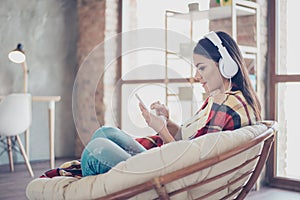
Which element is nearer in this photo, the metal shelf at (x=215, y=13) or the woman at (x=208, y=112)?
the woman at (x=208, y=112)

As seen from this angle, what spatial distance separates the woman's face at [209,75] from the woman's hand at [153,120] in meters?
0.23

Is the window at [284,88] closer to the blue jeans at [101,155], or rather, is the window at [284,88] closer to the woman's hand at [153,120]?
the woman's hand at [153,120]

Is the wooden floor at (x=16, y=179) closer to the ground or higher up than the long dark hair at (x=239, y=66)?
closer to the ground

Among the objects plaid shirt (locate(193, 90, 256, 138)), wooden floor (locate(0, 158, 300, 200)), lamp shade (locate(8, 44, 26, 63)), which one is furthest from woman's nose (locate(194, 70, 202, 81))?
lamp shade (locate(8, 44, 26, 63))

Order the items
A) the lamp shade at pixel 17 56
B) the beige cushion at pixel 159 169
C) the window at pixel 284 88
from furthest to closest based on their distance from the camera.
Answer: the lamp shade at pixel 17 56 < the window at pixel 284 88 < the beige cushion at pixel 159 169

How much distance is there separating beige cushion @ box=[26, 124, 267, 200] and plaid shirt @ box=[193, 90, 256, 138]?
11 centimetres

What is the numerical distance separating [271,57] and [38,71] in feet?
8.92

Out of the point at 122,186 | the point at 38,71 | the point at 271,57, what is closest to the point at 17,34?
the point at 38,71

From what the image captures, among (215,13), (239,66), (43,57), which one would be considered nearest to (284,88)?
(215,13)

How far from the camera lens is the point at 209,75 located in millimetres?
1757

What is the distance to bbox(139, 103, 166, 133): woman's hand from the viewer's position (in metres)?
1.67

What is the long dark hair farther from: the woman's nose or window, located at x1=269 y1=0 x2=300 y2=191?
window, located at x1=269 y1=0 x2=300 y2=191

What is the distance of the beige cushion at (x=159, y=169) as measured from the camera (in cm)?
141

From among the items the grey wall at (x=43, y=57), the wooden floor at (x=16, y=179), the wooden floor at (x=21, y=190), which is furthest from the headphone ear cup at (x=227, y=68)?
the grey wall at (x=43, y=57)
